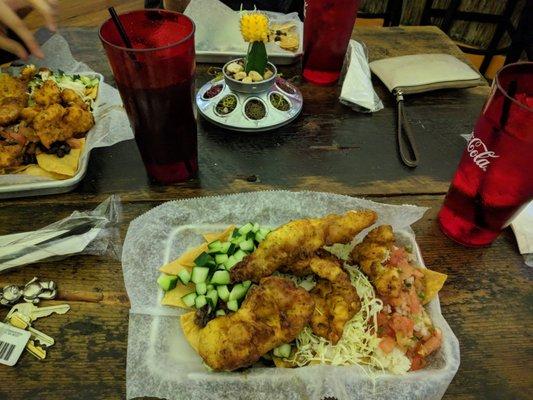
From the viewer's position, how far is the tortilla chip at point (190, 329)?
1145 millimetres

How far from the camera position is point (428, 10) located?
395 centimetres

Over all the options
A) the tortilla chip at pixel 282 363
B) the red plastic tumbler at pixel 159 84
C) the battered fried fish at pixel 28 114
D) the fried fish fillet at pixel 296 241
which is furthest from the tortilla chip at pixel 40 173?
the tortilla chip at pixel 282 363

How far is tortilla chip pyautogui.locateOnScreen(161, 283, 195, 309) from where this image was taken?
4.09 ft

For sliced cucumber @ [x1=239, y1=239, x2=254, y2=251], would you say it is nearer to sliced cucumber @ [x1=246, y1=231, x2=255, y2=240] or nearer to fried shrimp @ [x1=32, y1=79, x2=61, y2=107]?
sliced cucumber @ [x1=246, y1=231, x2=255, y2=240]

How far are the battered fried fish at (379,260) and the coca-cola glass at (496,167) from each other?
32 cm

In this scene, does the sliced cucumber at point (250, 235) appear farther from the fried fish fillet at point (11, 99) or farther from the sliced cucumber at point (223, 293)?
the fried fish fillet at point (11, 99)

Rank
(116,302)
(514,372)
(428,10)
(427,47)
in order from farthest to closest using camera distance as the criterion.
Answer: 1. (428,10)
2. (427,47)
3. (116,302)
4. (514,372)

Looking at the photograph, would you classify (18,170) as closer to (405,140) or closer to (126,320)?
(126,320)

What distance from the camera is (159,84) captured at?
1.35m

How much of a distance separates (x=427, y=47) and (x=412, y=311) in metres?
1.91

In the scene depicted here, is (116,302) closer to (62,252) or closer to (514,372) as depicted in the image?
(62,252)

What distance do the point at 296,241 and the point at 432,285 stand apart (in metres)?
0.44

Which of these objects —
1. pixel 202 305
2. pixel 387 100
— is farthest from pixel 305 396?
pixel 387 100

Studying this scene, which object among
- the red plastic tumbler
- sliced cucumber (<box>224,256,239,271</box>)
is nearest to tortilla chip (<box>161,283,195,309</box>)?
sliced cucumber (<box>224,256,239,271</box>)
